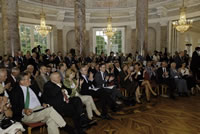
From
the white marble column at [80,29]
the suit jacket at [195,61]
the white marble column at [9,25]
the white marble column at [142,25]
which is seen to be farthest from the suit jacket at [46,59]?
the suit jacket at [195,61]

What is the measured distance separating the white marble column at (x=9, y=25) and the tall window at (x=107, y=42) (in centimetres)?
799

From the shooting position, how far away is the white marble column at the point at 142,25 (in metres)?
8.24

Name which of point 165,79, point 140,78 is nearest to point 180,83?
point 165,79

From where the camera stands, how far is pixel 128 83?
5.30 meters

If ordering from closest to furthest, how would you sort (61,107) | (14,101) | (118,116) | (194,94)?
(14,101) → (61,107) → (118,116) → (194,94)

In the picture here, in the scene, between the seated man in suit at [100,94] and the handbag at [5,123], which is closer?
the handbag at [5,123]

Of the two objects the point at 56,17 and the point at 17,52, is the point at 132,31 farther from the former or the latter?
the point at 17,52

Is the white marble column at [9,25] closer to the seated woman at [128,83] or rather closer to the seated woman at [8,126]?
the seated woman at [128,83]

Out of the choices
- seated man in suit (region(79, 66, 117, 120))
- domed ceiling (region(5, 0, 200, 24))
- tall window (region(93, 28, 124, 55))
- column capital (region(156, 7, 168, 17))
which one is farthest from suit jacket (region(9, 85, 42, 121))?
tall window (region(93, 28, 124, 55))

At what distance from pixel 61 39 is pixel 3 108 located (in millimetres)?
11575

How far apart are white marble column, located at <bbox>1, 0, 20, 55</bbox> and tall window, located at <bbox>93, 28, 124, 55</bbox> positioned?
7990 millimetres

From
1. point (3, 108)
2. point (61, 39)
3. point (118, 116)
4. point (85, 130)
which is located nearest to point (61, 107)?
point (85, 130)

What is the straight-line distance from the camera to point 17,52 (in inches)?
274

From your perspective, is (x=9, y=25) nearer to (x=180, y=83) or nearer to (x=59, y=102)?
(x=59, y=102)
